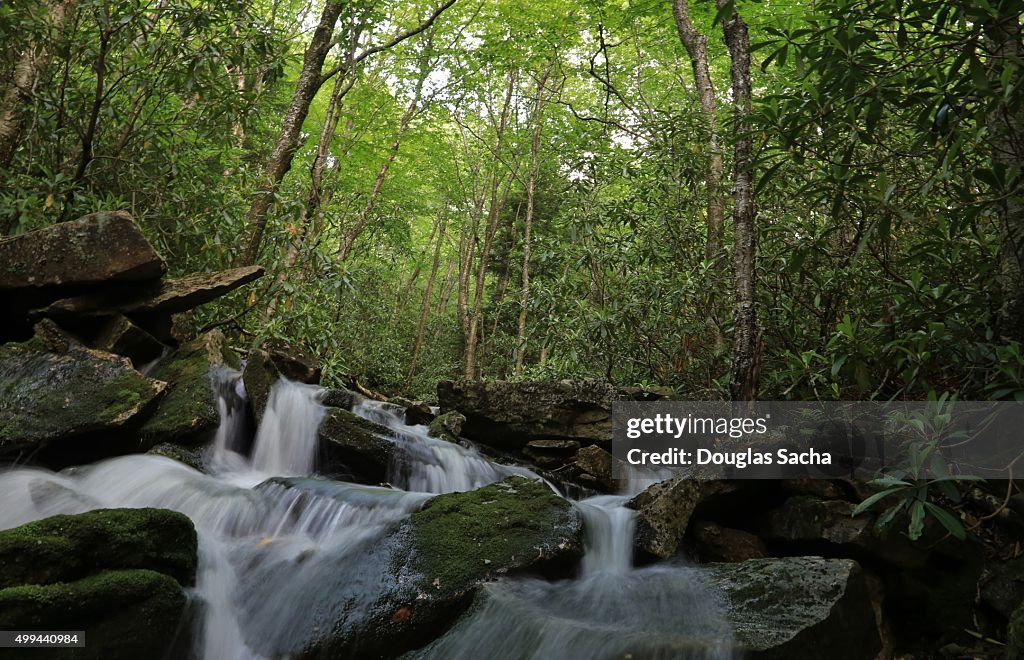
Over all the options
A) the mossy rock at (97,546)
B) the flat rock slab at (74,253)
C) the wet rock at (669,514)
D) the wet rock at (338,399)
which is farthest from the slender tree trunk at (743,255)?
the flat rock slab at (74,253)

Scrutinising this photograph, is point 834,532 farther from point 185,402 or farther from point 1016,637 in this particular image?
point 185,402

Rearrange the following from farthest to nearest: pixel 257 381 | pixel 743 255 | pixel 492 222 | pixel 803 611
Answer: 1. pixel 492 222
2. pixel 257 381
3. pixel 743 255
4. pixel 803 611

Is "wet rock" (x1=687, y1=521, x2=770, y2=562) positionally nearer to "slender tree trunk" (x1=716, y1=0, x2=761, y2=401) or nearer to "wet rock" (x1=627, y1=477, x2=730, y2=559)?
"wet rock" (x1=627, y1=477, x2=730, y2=559)

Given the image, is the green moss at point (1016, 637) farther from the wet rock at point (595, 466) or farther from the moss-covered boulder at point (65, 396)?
the moss-covered boulder at point (65, 396)

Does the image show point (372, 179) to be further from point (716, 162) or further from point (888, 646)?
point (888, 646)

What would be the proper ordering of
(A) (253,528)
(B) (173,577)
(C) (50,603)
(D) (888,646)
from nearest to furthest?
(C) (50,603) → (B) (173,577) → (D) (888,646) → (A) (253,528)

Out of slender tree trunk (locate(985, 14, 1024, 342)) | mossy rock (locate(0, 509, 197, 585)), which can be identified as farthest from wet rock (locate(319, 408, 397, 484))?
slender tree trunk (locate(985, 14, 1024, 342))

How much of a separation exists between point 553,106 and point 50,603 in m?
18.2

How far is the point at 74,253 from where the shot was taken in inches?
255

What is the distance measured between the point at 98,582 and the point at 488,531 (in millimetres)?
2452

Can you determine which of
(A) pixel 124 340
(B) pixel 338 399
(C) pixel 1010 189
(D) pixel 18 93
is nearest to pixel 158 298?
(A) pixel 124 340

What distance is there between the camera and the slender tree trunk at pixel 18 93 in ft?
23.3

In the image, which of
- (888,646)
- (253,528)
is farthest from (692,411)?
(253,528)

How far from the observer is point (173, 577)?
389cm
